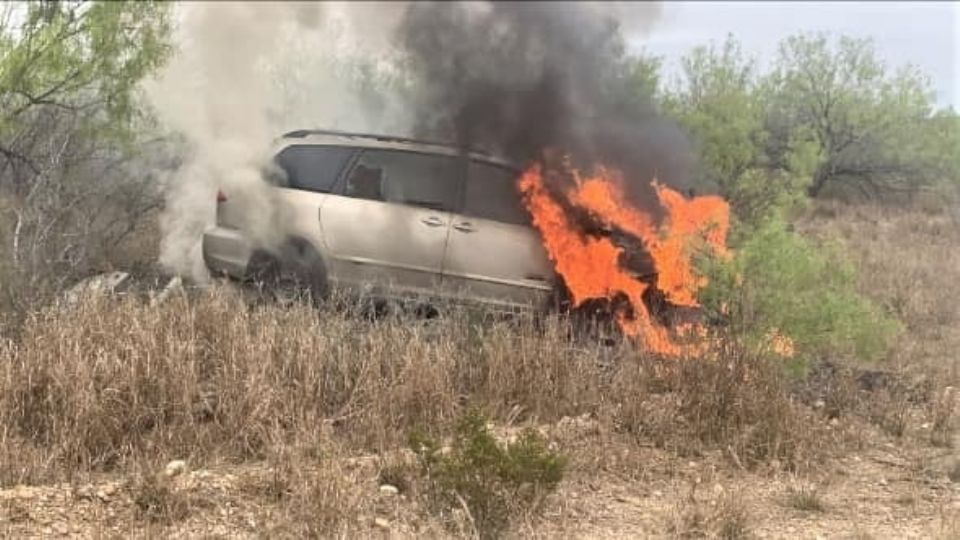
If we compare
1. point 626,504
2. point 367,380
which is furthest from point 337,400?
point 626,504

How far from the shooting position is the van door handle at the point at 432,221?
8.09 metres

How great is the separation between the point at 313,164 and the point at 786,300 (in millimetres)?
4099

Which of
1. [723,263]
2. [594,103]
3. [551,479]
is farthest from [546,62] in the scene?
[551,479]

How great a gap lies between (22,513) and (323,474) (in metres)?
1.33

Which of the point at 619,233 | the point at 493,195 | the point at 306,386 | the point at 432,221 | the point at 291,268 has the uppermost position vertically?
the point at 493,195

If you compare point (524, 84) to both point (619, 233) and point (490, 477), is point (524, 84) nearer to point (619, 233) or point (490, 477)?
point (619, 233)

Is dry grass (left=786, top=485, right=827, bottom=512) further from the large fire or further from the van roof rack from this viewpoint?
the van roof rack

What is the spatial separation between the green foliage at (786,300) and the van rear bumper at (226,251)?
4.02m

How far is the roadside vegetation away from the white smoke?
1.56ft

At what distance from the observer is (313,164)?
842 cm

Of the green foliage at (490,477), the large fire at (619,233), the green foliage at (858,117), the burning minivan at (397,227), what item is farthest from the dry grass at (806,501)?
the green foliage at (858,117)

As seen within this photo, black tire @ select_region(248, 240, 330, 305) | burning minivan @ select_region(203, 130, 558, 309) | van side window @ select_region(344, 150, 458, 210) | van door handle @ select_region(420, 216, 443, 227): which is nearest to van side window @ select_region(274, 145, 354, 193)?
burning minivan @ select_region(203, 130, 558, 309)

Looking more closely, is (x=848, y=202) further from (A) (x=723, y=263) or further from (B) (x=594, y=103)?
(A) (x=723, y=263)

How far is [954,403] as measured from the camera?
6867 mm
